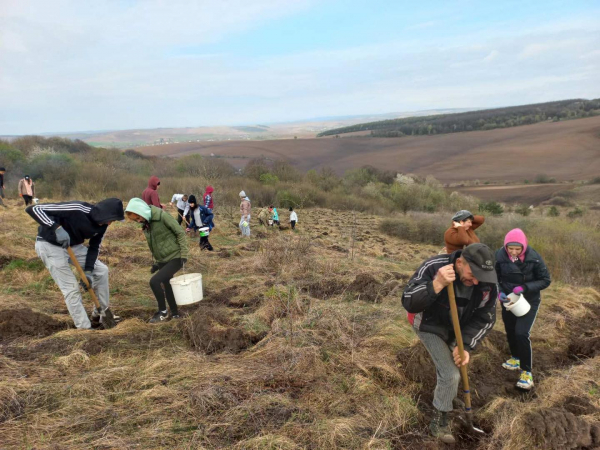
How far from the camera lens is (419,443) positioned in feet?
8.74

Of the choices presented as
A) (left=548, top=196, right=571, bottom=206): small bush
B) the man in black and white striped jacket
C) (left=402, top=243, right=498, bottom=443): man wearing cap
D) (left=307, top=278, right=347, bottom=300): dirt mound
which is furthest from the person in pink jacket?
(left=548, top=196, right=571, bottom=206): small bush

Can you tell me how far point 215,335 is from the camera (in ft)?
13.0

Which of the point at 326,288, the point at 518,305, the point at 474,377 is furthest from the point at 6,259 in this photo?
the point at 518,305

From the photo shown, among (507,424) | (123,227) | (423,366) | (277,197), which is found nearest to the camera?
(507,424)

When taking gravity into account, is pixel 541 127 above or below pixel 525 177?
above

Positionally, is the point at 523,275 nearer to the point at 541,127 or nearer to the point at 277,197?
the point at 277,197

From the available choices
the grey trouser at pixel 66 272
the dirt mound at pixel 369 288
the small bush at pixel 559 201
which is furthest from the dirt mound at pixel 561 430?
the small bush at pixel 559 201

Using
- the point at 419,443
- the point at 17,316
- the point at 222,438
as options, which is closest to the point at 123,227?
the point at 17,316

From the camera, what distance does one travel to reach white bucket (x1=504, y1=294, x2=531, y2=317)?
3411mm

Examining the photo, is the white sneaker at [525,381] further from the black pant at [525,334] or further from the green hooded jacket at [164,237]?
the green hooded jacket at [164,237]

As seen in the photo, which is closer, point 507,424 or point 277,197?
point 507,424

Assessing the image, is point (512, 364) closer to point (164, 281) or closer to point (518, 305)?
point (518, 305)

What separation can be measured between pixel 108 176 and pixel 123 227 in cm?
1041

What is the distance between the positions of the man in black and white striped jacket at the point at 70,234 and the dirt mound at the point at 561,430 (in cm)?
393
